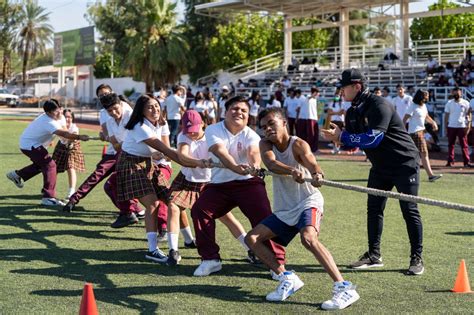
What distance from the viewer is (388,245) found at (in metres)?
8.14

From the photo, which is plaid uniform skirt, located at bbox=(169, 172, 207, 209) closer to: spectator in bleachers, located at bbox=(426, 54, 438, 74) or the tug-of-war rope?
the tug-of-war rope

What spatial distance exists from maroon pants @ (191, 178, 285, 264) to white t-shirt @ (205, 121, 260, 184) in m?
0.07

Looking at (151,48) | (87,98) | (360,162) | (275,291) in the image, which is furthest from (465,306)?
(87,98)

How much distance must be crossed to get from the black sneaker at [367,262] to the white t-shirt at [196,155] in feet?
6.00

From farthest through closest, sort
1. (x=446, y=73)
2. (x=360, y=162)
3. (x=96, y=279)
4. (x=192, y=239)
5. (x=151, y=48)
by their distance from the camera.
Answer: (x=151, y=48) < (x=446, y=73) < (x=360, y=162) < (x=192, y=239) < (x=96, y=279)

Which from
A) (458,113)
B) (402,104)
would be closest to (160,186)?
(458,113)

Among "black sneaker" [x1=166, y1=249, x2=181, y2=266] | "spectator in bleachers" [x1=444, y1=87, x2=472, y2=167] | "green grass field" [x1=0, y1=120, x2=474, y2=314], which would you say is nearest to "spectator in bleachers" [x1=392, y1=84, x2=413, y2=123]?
"spectator in bleachers" [x1=444, y1=87, x2=472, y2=167]

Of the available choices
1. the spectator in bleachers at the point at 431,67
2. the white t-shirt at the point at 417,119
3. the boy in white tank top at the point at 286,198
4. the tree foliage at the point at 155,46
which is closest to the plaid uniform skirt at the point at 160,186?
the boy in white tank top at the point at 286,198

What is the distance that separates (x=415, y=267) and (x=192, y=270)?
215 centimetres

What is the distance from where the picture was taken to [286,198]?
6125 millimetres

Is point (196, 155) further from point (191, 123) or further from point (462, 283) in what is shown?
point (462, 283)

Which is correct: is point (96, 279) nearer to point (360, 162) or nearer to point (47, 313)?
point (47, 313)

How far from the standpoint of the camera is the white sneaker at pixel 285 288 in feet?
19.3

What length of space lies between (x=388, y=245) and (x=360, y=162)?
33.4 feet
